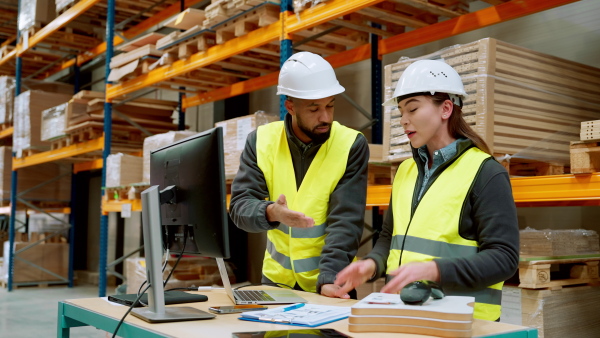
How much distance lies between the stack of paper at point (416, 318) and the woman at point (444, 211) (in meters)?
0.25

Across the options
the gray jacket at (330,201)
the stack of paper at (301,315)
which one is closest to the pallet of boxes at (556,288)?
the gray jacket at (330,201)

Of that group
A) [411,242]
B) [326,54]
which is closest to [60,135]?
[326,54]

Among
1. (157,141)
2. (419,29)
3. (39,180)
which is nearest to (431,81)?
(419,29)

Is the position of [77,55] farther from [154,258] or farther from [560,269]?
[154,258]

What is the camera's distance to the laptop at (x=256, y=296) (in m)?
2.51

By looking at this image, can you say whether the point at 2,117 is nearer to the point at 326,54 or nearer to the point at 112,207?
the point at 112,207

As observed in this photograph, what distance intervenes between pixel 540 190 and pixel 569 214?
1456mm

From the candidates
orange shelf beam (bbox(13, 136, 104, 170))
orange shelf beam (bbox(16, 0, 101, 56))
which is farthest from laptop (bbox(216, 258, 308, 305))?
orange shelf beam (bbox(16, 0, 101, 56))

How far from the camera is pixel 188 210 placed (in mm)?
2336

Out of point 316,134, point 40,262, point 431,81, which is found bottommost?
point 40,262

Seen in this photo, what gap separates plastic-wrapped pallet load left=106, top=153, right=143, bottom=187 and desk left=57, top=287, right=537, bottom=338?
5.09 metres

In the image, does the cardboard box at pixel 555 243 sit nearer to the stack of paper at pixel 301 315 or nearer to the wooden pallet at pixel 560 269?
the wooden pallet at pixel 560 269

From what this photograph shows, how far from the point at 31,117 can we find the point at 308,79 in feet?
28.0

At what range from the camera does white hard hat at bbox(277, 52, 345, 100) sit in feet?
10.8
